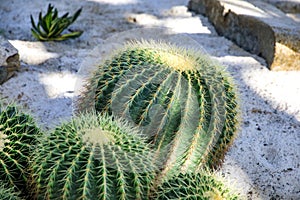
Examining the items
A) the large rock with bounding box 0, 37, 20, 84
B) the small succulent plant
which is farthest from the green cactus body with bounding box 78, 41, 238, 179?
the small succulent plant

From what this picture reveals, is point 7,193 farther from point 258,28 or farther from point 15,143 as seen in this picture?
point 258,28

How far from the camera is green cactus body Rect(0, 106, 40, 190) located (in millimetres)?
1733

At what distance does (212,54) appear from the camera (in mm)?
3615

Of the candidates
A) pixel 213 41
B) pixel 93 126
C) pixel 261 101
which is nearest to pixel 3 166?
pixel 93 126

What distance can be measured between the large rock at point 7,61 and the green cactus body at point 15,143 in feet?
3.92

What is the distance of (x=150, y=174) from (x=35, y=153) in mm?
399

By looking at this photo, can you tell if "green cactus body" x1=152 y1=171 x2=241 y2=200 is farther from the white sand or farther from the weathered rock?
the weathered rock

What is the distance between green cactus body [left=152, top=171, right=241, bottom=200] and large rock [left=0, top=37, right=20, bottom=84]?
1.66m

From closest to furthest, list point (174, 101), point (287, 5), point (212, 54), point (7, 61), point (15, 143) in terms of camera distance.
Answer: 1. point (15, 143)
2. point (174, 101)
3. point (7, 61)
4. point (212, 54)
5. point (287, 5)

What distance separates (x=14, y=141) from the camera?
1.79 metres

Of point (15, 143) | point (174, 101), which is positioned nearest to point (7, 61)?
point (15, 143)

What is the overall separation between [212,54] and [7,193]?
2.30 meters

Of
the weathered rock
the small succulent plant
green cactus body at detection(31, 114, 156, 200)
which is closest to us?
green cactus body at detection(31, 114, 156, 200)

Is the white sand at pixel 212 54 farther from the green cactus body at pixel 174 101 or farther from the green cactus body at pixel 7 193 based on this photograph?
the green cactus body at pixel 7 193
